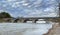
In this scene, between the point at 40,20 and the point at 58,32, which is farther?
the point at 40,20

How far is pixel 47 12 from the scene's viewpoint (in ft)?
15.2

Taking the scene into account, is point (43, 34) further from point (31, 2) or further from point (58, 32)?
point (31, 2)

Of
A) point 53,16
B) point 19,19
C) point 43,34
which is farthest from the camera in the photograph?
point 19,19

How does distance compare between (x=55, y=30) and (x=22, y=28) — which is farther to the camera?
(x=22, y=28)

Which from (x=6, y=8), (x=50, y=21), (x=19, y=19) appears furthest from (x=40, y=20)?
(x=6, y=8)

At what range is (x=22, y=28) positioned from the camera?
5.26 m

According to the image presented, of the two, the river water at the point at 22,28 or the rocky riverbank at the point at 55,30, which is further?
the river water at the point at 22,28

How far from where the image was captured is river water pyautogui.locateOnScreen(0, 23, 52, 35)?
15.4 feet

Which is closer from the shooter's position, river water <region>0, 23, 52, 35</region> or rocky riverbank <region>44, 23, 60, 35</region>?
rocky riverbank <region>44, 23, 60, 35</region>

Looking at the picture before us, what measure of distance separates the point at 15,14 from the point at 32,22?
1.69ft

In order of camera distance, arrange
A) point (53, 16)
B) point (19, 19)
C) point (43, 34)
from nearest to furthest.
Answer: point (43, 34), point (53, 16), point (19, 19)

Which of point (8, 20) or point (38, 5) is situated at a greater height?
point (38, 5)

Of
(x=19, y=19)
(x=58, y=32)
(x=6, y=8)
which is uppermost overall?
(x=6, y=8)

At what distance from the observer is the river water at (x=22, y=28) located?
4.69 meters
